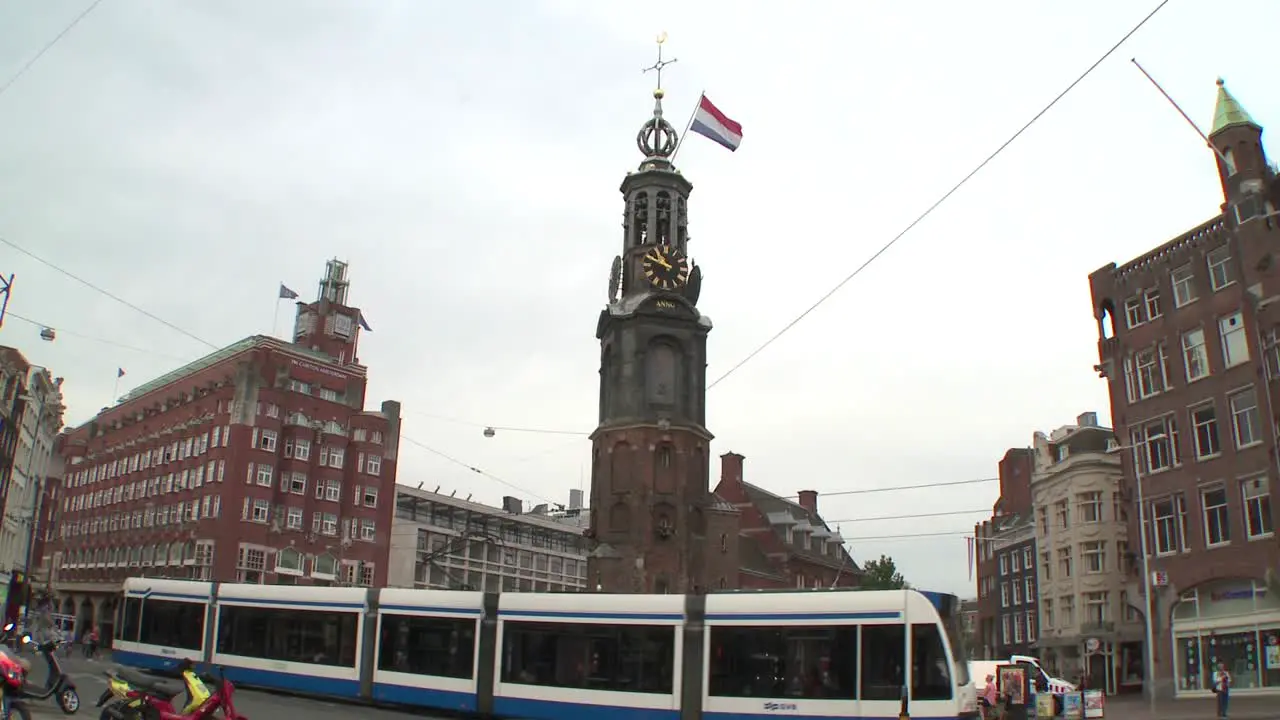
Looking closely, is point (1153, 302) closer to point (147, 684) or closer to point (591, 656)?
point (591, 656)

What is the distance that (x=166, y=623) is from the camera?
1187 inches

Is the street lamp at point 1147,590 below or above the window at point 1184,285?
below

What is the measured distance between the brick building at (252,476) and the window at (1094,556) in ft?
154

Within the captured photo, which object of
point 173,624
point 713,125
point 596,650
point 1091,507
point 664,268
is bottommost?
point 596,650

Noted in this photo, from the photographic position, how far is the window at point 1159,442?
40219mm

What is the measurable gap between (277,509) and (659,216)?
113 ft

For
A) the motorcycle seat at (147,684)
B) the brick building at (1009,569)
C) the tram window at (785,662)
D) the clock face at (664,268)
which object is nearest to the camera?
the motorcycle seat at (147,684)

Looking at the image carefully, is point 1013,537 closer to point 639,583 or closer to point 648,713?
point 639,583

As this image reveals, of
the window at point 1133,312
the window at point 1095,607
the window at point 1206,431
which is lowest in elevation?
the window at point 1095,607

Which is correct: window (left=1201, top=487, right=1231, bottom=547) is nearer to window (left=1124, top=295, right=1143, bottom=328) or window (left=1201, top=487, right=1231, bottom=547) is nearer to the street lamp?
the street lamp

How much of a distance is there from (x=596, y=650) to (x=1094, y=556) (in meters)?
38.5

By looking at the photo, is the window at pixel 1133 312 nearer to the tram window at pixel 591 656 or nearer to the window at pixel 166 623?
the tram window at pixel 591 656

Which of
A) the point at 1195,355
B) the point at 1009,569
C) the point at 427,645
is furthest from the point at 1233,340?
the point at 1009,569

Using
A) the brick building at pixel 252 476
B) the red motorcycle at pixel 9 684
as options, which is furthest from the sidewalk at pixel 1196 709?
the brick building at pixel 252 476
